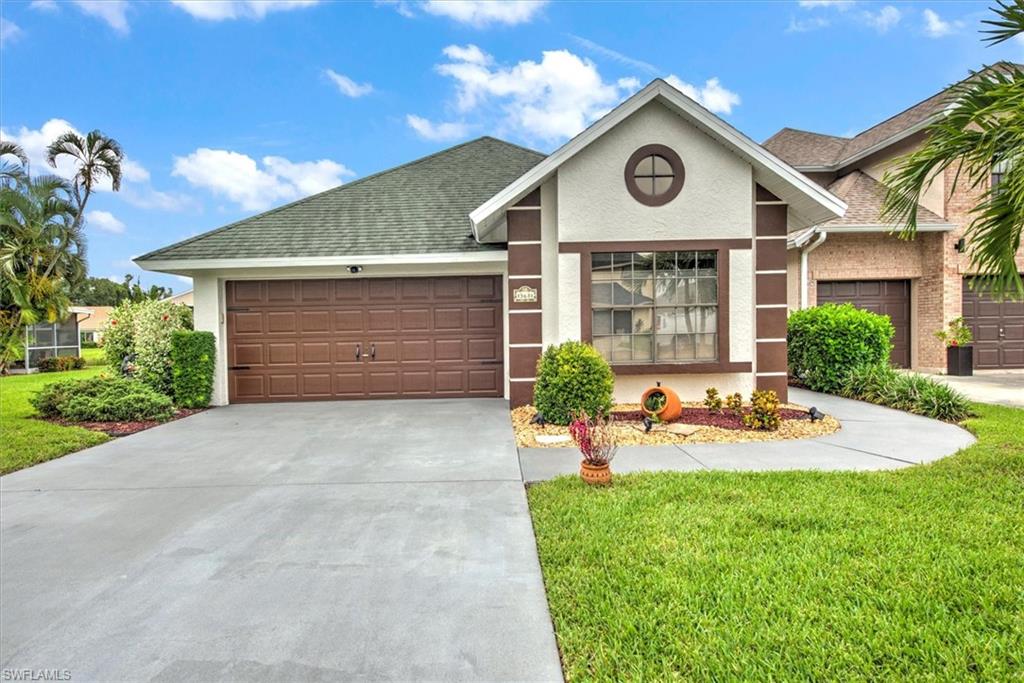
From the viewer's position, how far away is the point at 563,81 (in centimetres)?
1906

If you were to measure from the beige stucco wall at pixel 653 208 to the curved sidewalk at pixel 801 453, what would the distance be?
3.82 meters

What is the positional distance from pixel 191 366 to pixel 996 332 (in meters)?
19.9

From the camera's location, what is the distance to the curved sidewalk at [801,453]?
5512mm

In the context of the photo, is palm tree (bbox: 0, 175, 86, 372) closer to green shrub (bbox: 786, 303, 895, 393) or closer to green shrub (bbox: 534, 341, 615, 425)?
green shrub (bbox: 534, 341, 615, 425)

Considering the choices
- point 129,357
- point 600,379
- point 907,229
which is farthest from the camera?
point 129,357

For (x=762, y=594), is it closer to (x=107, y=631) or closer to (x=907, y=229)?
(x=107, y=631)

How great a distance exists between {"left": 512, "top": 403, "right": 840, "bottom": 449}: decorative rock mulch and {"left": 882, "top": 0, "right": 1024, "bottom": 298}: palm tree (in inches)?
110

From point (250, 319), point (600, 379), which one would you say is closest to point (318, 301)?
point (250, 319)

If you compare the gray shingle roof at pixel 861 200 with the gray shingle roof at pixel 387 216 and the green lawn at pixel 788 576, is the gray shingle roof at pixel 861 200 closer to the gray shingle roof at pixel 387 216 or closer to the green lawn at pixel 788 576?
the gray shingle roof at pixel 387 216

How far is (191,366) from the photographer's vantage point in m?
9.79

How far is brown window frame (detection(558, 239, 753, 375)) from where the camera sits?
8.76 m

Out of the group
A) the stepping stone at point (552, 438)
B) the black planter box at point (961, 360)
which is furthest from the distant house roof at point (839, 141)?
the stepping stone at point (552, 438)

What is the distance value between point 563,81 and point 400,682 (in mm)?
20383

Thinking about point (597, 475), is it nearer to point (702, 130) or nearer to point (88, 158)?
point (702, 130)
